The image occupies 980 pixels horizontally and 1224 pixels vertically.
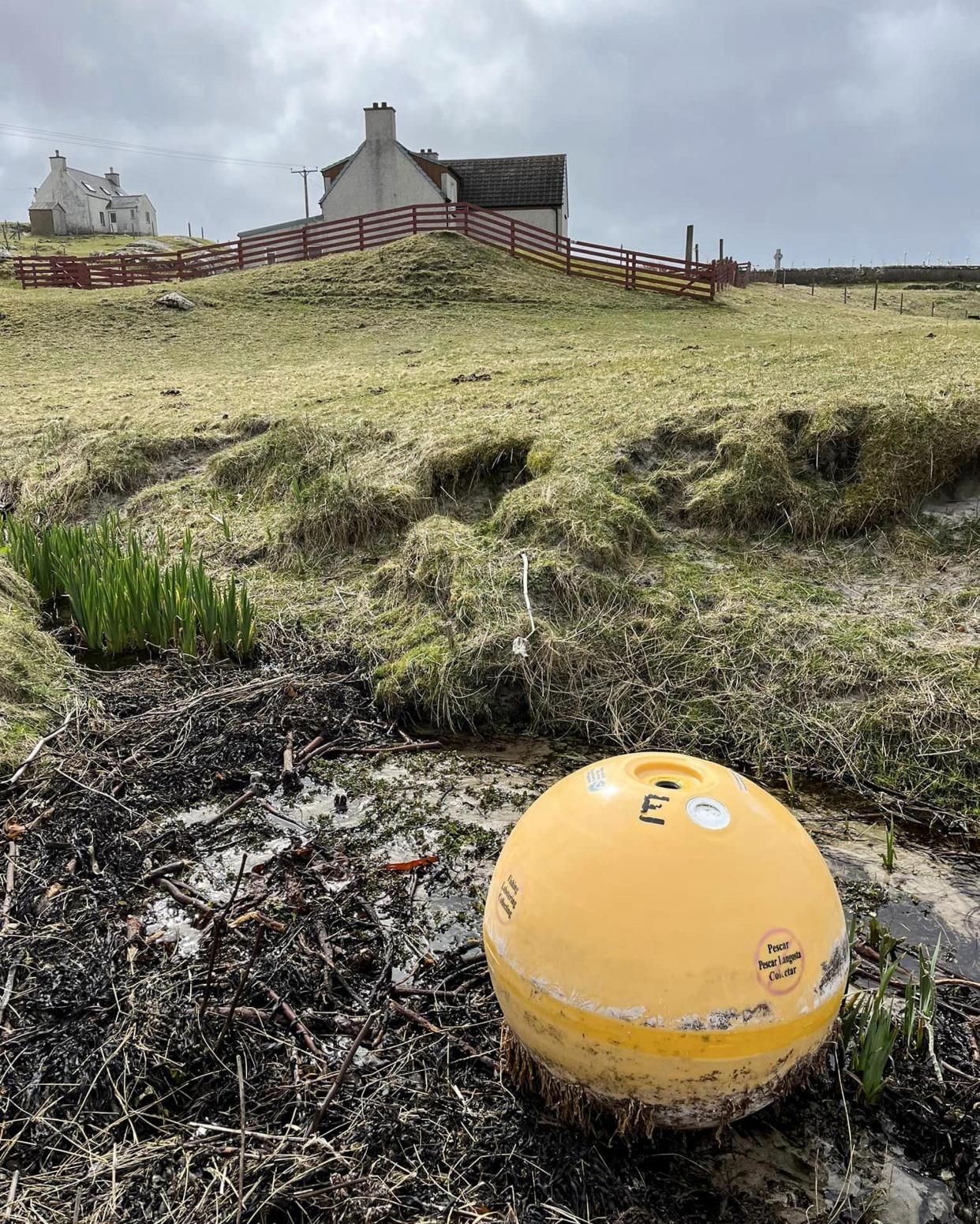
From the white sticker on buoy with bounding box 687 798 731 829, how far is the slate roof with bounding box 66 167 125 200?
65664mm

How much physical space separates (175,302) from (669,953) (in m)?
19.2

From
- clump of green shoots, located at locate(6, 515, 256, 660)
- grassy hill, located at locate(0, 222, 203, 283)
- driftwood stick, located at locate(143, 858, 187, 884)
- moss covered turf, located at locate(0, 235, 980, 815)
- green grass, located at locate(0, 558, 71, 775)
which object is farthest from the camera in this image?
grassy hill, located at locate(0, 222, 203, 283)

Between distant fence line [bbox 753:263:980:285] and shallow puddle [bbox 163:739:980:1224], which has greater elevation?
distant fence line [bbox 753:263:980:285]

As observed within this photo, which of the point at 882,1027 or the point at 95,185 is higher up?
the point at 95,185

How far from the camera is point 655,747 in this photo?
14.3 feet

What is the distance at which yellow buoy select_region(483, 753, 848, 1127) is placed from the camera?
1961 mm

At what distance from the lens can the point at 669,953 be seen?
196 cm

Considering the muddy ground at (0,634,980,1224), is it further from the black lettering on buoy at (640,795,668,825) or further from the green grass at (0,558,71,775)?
the black lettering on buoy at (640,795,668,825)

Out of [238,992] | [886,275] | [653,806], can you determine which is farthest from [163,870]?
[886,275]

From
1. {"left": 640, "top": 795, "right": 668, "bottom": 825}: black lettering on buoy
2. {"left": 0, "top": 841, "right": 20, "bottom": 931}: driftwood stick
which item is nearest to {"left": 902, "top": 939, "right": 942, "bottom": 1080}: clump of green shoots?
{"left": 640, "top": 795, "right": 668, "bottom": 825}: black lettering on buoy

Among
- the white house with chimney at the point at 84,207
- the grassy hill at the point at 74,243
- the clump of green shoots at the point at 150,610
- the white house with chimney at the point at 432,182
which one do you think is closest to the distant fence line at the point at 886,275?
the white house with chimney at the point at 432,182

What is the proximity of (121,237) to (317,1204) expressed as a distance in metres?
59.0

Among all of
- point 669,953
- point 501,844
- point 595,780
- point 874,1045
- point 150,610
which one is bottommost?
point 501,844

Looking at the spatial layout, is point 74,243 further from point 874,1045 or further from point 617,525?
point 874,1045
